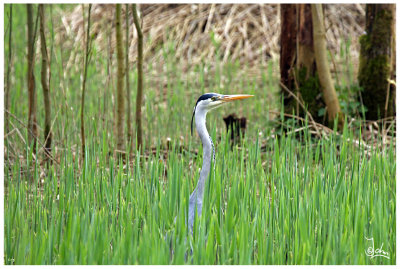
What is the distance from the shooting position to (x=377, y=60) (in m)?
4.93

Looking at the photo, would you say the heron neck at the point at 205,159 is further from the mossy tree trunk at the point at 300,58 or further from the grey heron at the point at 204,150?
the mossy tree trunk at the point at 300,58

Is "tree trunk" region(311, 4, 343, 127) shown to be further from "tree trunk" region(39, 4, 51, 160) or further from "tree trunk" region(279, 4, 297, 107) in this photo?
"tree trunk" region(39, 4, 51, 160)

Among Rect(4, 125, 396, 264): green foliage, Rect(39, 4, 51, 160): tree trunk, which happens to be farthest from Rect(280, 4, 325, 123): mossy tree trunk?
Rect(39, 4, 51, 160): tree trunk

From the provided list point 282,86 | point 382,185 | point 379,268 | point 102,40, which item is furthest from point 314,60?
point 102,40

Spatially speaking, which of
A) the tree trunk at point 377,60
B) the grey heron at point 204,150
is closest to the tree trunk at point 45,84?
the grey heron at point 204,150

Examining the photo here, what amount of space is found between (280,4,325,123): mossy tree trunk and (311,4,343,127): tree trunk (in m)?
0.23

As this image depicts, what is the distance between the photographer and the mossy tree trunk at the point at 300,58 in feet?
16.0

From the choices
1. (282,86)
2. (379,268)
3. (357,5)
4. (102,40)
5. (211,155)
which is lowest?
(379,268)

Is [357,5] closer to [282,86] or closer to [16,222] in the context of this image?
[282,86]

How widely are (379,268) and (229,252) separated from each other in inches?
23.8

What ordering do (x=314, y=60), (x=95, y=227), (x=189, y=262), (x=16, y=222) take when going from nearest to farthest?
(x=189, y=262), (x=95, y=227), (x=16, y=222), (x=314, y=60)

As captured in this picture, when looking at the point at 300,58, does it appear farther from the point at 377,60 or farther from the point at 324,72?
the point at 377,60

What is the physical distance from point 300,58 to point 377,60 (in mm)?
723

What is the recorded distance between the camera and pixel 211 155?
264 centimetres
